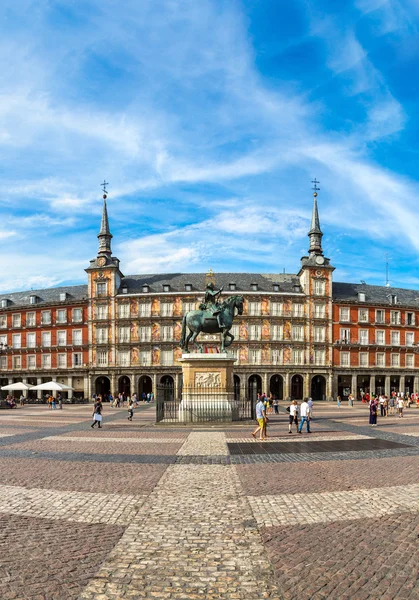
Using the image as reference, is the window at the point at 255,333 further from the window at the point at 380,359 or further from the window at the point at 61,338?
the window at the point at 61,338

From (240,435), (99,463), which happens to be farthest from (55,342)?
(99,463)

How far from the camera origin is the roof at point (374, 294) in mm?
62722

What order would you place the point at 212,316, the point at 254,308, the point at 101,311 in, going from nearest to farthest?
the point at 212,316 → the point at 254,308 → the point at 101,311

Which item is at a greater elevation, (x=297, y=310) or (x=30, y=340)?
(x=297, y=310)

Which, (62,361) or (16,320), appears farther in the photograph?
(16,320)

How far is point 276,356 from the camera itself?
2334 inches

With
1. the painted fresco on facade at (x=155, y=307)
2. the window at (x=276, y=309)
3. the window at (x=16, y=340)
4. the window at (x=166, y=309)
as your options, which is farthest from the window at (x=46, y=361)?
the window at (x=276, y=309)

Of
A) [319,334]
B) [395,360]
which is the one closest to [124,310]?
[319,334]

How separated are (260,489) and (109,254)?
5669cm

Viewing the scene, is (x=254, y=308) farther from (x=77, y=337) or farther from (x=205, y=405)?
(x=205, y=405)

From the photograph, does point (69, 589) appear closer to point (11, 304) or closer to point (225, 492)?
point (225, 492)

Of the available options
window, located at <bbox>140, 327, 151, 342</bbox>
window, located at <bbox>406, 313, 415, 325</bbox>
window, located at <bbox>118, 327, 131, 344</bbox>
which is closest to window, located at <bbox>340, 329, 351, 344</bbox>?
window, located at <bbox>406, 313, 415, 325</bbox>

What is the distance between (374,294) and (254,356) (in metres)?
19.7

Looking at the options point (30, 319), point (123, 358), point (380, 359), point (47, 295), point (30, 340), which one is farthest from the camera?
point (47, 295)
